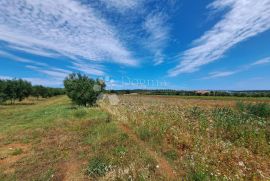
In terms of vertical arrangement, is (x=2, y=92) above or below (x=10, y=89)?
below

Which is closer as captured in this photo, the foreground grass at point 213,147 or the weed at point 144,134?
the foreground grass at point 213,147

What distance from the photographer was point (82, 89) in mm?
23062

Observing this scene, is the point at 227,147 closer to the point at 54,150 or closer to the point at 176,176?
the point at 176,176

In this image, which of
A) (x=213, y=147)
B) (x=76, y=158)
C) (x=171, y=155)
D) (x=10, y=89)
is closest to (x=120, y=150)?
(x=76, y=158)

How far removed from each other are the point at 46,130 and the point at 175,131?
24.8ft

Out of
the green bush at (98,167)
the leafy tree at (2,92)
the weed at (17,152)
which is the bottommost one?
the weed at (17,152)

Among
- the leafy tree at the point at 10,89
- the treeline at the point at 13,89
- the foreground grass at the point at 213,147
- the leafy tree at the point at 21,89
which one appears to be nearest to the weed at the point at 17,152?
the foreground grass at the point at 213,147

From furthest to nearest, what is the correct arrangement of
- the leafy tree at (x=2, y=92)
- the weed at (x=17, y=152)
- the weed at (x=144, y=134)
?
the leafy tree at (x=2, y=92)
the weed at (x=144, y=134)
the weed at (x=17, y=152)

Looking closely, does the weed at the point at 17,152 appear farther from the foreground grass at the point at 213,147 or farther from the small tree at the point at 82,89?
the small tree at the point at 82,89

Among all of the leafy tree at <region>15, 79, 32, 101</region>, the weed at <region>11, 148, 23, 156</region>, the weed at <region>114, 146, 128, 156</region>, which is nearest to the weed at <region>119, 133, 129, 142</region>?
the weed at <region>114, 146, 128, 156</region>

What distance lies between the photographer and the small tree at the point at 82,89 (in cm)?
2314

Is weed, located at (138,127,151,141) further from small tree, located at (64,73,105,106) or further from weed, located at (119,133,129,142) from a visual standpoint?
small tree, located at (64,73,105,106)

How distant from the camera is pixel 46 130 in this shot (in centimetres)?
1155

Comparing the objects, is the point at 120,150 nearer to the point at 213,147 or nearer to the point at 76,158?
the point at 76,158
